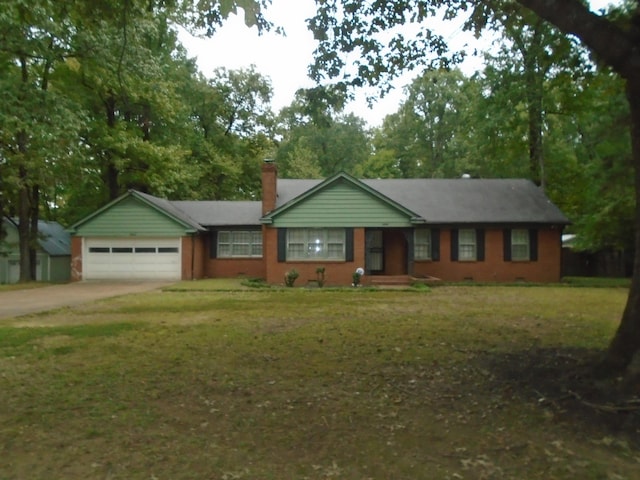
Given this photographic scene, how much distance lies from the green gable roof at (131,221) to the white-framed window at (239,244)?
225cm

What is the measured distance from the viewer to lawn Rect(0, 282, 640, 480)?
4359 millimetres

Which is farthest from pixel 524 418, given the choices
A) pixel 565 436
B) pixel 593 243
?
pixel 593 243

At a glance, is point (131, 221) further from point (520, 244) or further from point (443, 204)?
point (520, 244)

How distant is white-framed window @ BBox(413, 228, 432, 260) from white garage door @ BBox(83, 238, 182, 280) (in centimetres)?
1105

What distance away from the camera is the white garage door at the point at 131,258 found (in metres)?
25.5

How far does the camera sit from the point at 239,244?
27.4m

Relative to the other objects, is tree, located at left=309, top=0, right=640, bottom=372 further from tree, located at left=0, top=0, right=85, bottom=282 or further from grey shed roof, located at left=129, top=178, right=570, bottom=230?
grey shed roof, located at left=129, top=178, right=570, bottom=230

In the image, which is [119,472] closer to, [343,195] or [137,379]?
[137,379]

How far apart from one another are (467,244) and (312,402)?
64.0 ft

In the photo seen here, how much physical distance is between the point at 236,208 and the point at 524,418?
24469mm

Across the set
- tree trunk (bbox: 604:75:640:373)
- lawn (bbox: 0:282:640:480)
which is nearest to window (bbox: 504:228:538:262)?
lawn (bbox: 0:282:640:480)

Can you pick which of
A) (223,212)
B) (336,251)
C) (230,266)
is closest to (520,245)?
(336,251)

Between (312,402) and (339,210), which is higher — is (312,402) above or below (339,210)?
below

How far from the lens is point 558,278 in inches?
946
